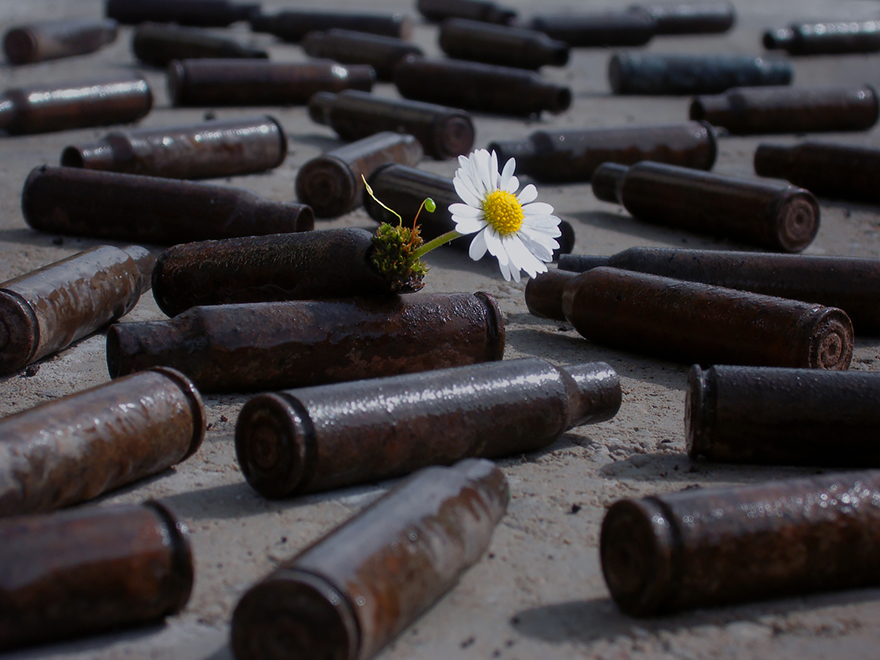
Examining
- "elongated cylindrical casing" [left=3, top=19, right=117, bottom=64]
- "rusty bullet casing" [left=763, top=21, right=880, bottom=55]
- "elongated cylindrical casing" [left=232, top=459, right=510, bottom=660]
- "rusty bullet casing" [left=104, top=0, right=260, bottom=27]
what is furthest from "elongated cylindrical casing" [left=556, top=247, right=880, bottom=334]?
"rusty bullet casing" [left=104, top=0, right=260, bottom=27]

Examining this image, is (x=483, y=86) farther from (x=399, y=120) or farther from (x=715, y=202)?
(x=715, y=202)

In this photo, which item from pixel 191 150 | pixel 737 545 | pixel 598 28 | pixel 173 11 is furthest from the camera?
pixel 598 28

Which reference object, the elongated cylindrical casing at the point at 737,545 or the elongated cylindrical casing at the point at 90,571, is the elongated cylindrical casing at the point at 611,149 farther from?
the elongated cylindrical casing at the point at 90,571

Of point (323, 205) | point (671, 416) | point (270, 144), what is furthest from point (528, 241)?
point (270, 144)

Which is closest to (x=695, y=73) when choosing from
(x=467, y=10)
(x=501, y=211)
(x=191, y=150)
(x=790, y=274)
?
(x=467, y=10)

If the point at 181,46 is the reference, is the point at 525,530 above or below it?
below

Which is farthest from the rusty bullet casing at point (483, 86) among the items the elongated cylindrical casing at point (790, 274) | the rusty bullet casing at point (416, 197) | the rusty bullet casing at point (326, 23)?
the elongated cylindrical casing at point (790, 274)

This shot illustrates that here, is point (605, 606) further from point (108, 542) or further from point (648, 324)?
point (648, 324)
